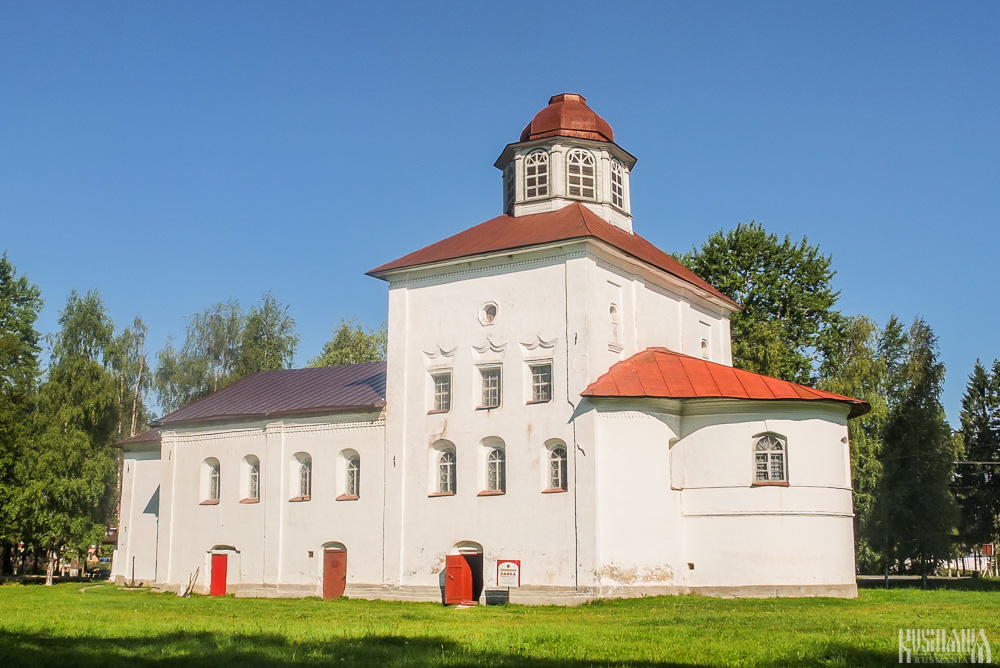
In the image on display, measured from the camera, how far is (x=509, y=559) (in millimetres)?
29625

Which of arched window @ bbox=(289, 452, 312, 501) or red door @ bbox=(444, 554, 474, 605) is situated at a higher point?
arched window @ bbox=(289, 452, 312, 501)

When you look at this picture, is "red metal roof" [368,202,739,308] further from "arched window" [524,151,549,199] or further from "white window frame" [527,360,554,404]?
"white window frame" [527,360,554,404]

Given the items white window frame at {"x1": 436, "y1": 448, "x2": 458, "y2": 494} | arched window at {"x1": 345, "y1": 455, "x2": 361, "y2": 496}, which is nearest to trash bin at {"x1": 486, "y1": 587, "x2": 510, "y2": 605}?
white window frame at {"x1": 436, "y1": 448, "x2": 458, "y2": 494}

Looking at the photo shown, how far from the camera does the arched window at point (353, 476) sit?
1336 inches

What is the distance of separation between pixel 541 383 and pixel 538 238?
4406mm

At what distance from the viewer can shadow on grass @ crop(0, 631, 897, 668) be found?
14.5 meters

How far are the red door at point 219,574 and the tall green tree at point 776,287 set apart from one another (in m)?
22.4

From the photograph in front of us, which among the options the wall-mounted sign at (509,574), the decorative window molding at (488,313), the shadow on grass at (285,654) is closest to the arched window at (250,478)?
the decorative window molding at (488,313)

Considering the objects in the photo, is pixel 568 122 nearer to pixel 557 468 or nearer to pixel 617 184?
pixel 617 184

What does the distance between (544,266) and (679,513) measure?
325 inches

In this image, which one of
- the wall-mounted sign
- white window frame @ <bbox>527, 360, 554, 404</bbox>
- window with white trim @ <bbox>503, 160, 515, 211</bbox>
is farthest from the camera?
window with white trim @ <bbox>503, 160, 515, 211</bbox>

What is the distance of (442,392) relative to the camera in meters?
32.4

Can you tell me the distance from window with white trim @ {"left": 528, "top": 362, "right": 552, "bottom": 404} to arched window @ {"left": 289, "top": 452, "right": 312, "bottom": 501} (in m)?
9.18

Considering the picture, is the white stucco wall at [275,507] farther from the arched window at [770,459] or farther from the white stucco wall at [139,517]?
the arched window at [770,459]
